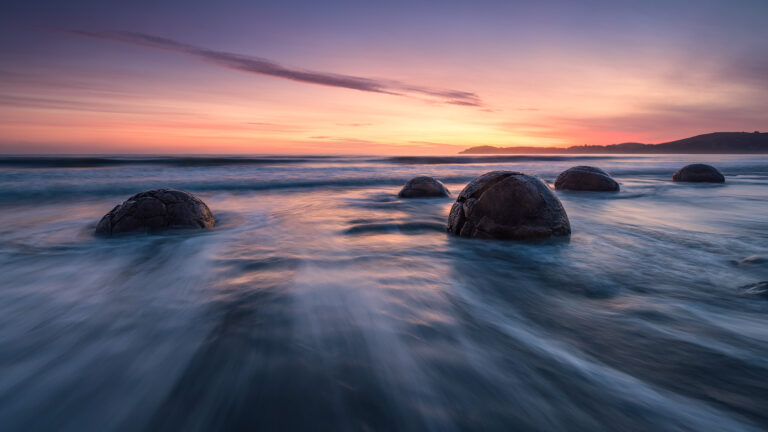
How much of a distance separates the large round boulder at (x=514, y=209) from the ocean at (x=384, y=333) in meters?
0.16

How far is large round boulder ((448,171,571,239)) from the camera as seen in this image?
11.1 ft

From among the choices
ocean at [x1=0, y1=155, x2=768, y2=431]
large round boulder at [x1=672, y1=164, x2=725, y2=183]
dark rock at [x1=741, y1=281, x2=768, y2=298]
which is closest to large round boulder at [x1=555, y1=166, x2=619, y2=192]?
ocean at [x1=0, y1=155, x2=768, y2=431]

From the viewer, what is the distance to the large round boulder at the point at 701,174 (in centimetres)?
1014

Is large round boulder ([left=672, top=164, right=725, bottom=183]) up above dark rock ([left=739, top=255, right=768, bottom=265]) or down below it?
above

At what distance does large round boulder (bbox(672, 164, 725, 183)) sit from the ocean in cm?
888

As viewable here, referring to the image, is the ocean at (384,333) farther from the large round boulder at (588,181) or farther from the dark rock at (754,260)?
the large round boulder at (588,181)

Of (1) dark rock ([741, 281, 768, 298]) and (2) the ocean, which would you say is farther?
(1) dark rock ([741, 281, 768, 298])

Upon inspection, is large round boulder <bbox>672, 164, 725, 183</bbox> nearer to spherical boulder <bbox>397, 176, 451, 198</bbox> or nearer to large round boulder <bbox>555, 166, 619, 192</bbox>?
large round boulder <bbox>555, 166, 619, 192</bbox>

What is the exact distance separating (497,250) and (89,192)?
9.78m

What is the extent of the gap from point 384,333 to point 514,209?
7.37 feet

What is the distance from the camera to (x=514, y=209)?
3.42m

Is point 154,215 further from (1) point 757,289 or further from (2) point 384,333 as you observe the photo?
(1) point 757,289

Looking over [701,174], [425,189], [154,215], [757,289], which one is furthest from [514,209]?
[701,174]

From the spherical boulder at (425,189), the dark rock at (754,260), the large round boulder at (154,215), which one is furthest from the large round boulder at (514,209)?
the spherical boulder at (425,189)
